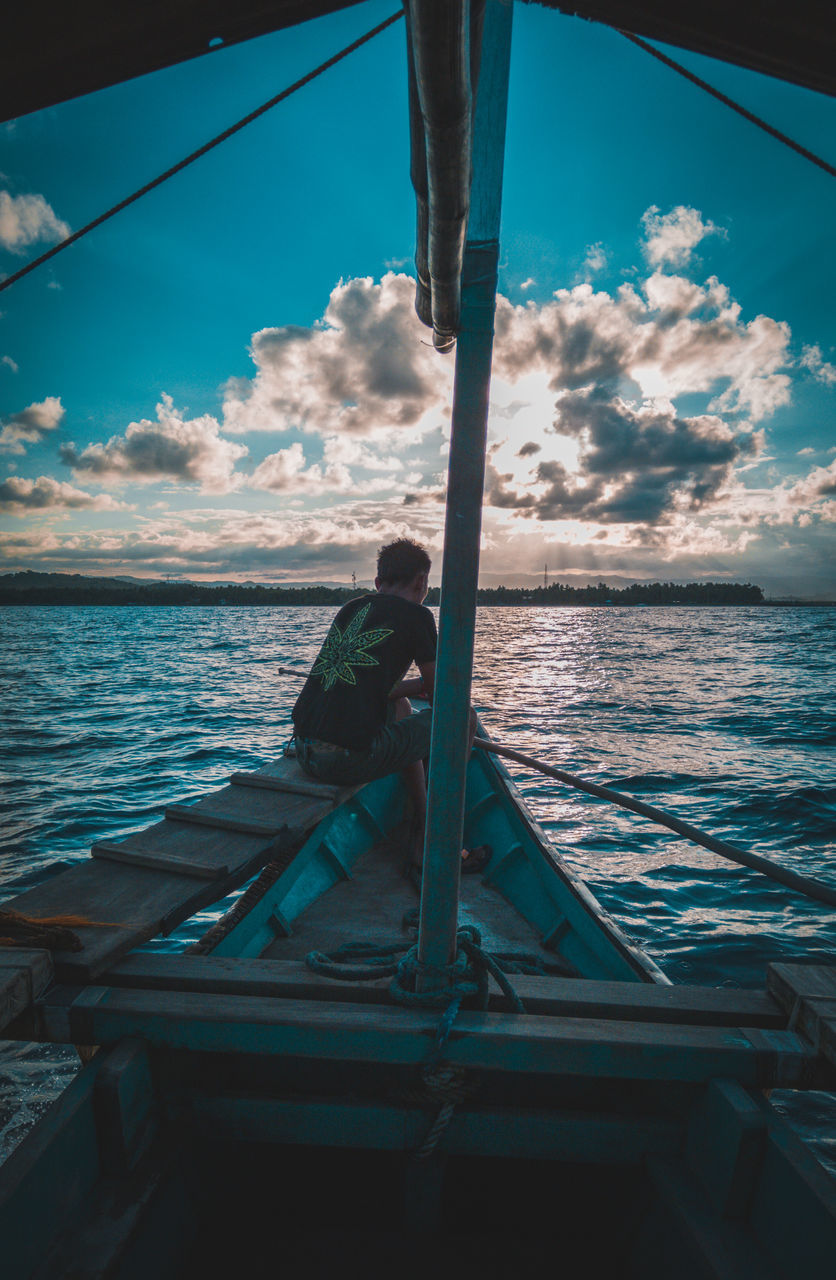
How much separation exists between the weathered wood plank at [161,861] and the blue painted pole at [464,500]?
52.0 inches

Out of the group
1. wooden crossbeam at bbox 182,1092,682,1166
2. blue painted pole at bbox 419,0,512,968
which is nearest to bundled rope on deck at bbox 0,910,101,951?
wooden crossbeam at bbox 182,1092,682,1166

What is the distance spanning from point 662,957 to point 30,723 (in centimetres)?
Answer: 1693

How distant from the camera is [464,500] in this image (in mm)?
1910

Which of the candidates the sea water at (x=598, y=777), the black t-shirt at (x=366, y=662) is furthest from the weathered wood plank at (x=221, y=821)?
the sea water at (x=598, y=777)

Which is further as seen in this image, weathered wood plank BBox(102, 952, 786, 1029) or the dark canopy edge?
weathered wood plank BBox(102, 952, 786, 1029)

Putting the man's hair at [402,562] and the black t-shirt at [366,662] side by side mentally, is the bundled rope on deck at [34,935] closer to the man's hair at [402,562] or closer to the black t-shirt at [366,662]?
the black t-shirt at [366,662]

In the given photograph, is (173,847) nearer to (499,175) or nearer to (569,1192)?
(569,1192)

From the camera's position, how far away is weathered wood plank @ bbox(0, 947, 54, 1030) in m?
1.88

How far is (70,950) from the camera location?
2.21m

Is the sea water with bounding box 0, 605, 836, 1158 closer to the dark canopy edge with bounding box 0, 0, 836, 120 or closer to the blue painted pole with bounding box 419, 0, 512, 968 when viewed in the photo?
the blue painted pole with bounding box 419, 0, 512, 968

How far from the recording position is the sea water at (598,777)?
601cm

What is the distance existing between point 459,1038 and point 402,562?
2.88 metres

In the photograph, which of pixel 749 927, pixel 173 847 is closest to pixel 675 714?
pixel 749 927

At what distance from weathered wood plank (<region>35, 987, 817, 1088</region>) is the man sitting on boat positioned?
2080 mm
